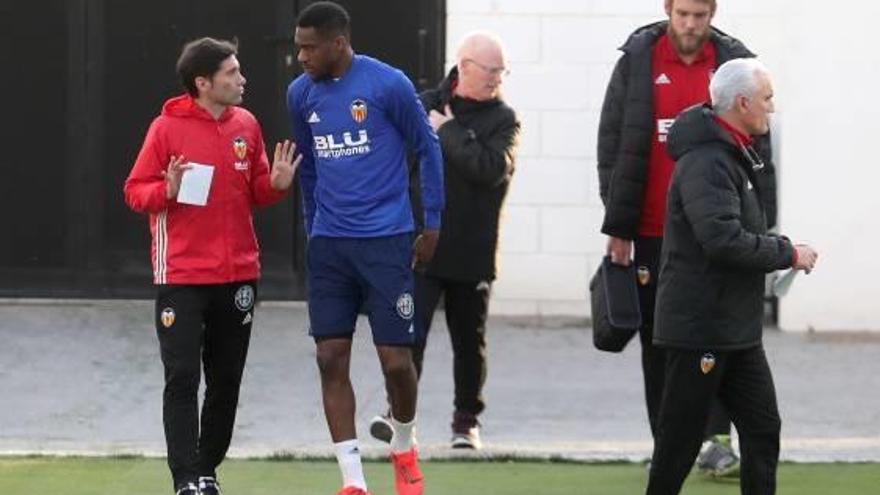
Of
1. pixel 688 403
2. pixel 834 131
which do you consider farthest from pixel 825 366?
pixel 688 403

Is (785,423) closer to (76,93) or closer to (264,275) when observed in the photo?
(264,275)

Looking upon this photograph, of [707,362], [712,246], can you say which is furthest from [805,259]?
[707,362]

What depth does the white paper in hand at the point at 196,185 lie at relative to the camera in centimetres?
767

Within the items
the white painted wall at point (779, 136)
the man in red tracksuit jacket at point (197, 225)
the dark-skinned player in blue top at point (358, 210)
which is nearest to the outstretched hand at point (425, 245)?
the dark-skinned player in blue top at point (358, 210)

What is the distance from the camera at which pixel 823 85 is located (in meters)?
11.9

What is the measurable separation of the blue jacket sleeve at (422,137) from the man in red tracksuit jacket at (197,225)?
0.41 metres

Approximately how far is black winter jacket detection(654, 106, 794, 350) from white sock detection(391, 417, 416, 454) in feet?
3.80

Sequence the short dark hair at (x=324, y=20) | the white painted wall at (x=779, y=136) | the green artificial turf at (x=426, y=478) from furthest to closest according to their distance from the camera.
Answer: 1. the white painted wall at (x=779, y=136)
2. the green artificial turf at (x=426, y=478)
3. the short dark hair at (x=324, y=20)

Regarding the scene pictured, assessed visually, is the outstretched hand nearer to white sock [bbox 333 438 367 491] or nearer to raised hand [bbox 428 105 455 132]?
white sock [bbox 333 438 367 491]

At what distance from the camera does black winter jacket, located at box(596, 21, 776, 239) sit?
27.3 ft

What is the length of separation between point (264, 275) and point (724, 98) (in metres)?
5.73

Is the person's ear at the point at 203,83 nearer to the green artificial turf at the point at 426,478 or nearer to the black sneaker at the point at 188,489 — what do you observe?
the black sneaker at the point at 188,489

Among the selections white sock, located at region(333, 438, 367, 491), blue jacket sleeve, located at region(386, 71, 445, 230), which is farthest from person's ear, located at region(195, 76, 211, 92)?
white sock, located at region(333, 438, 367, 491)

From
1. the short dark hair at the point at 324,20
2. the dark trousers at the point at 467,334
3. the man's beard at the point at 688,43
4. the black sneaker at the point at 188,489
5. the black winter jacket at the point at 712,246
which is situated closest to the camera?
the black winter jacket at the point at 712,246
